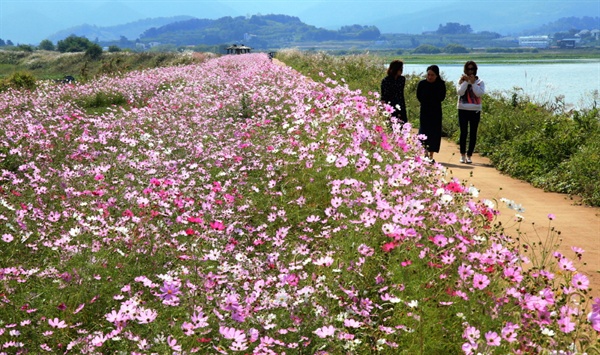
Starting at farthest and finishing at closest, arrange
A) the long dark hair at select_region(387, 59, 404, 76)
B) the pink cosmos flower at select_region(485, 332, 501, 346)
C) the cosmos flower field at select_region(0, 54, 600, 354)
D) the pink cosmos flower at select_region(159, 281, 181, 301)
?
the long dark hair at select_region(387, 59, 404, 76) → the pink cosmos flower at select_region(159, 281, 181, 301) → the cosmos flower field at select_region(0, 54, 600, 354) → the pink cosmos flower at select_region(485, 332, 501, 346)

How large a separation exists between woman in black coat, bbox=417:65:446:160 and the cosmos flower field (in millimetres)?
3170

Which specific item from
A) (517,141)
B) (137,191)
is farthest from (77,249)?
(517,141)

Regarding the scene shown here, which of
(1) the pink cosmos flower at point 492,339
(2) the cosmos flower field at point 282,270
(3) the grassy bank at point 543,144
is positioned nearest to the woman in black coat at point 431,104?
(3) the grassy bank at point 543,144

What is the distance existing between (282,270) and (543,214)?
494 cm

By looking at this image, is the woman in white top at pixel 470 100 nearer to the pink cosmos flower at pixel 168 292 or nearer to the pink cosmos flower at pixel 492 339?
the pink cosmos flower at pixel 168 292

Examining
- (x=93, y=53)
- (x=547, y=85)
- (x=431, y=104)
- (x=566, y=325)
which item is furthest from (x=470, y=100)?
(x=93, y=53)

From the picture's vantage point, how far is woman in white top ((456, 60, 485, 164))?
475 inches

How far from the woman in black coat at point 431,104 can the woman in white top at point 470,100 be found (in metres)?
0.82

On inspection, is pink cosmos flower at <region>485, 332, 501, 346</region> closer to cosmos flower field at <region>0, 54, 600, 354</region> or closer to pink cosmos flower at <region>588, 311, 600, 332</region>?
cosmos flower field at <region>0, 54, 600, 354</region>

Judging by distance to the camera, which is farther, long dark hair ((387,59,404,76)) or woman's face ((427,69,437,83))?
long dark hair ((387,59,404,76))

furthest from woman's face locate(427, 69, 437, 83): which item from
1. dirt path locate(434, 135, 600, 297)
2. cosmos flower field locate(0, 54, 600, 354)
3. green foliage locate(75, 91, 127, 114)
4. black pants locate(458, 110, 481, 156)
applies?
green foliage locate(75, 91, 127, 114)

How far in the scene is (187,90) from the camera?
56.1 ft

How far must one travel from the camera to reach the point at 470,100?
12.2 meters

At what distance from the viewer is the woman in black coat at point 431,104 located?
11.3 metres
